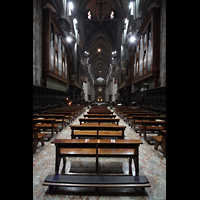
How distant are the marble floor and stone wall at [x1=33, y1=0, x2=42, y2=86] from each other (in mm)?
7009

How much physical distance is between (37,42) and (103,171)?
10119 mm

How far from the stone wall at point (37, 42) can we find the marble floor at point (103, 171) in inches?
276

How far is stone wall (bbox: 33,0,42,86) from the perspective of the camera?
8172mm

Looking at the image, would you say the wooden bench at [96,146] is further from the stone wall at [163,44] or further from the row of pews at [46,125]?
the stone wall at [163,44]

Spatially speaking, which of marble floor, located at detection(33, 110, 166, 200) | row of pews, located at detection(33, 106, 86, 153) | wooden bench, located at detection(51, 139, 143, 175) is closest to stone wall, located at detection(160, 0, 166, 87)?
marble floor, located at detection(33, 110, 166, 200)

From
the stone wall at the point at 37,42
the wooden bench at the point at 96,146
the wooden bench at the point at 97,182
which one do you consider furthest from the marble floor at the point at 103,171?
the stone wall at the point at 37,42

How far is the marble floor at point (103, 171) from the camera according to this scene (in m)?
1.51

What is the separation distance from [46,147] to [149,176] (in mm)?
2632

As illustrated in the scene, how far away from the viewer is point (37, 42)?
8.51 m

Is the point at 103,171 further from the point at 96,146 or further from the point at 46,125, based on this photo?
the point at 46,125

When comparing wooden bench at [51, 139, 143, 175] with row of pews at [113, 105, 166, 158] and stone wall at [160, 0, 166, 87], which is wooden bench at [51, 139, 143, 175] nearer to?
row of pews at [113, 105, 166, 158]

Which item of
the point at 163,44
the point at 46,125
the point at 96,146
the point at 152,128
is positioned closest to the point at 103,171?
the point at 96,146

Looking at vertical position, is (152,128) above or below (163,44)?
below
